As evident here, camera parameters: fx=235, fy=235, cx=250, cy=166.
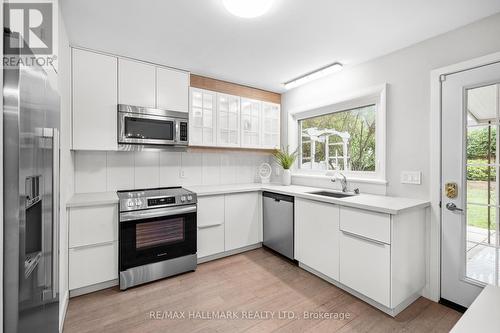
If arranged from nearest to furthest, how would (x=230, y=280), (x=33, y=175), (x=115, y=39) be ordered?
1. (x=33, y=175)
2. (x=115, y=39)
3. (x=230, y=280)

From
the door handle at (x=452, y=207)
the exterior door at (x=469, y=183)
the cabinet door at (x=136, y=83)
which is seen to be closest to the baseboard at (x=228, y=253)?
the cabinet door at (x=136, y=83)

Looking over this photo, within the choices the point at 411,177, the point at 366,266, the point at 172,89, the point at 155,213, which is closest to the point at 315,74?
the point at 411,177

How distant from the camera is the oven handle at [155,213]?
87.1 inches

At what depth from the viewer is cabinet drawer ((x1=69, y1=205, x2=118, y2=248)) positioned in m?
2.05

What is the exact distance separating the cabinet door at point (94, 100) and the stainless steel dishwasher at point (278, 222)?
6.23ft

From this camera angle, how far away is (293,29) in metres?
1.97

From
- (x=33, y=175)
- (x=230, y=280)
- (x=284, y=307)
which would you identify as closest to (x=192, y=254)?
(x=230, y=280)

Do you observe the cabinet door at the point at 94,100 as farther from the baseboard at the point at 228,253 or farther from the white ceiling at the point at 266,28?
the baseboard at the point at 228,253

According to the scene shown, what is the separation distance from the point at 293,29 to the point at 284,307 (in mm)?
2338

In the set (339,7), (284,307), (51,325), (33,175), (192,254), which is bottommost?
(284,307)

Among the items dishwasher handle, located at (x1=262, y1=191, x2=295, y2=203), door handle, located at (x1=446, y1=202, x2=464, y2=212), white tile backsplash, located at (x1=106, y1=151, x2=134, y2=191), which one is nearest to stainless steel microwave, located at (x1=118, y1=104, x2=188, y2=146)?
white tile backsplash, located at (x1=106, y1=151, x2=134, y2=191)

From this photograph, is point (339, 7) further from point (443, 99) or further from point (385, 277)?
point (385, 277)

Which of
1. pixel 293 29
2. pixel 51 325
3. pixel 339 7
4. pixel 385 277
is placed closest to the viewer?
pixel 51 325

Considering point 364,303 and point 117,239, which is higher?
point 117,239
